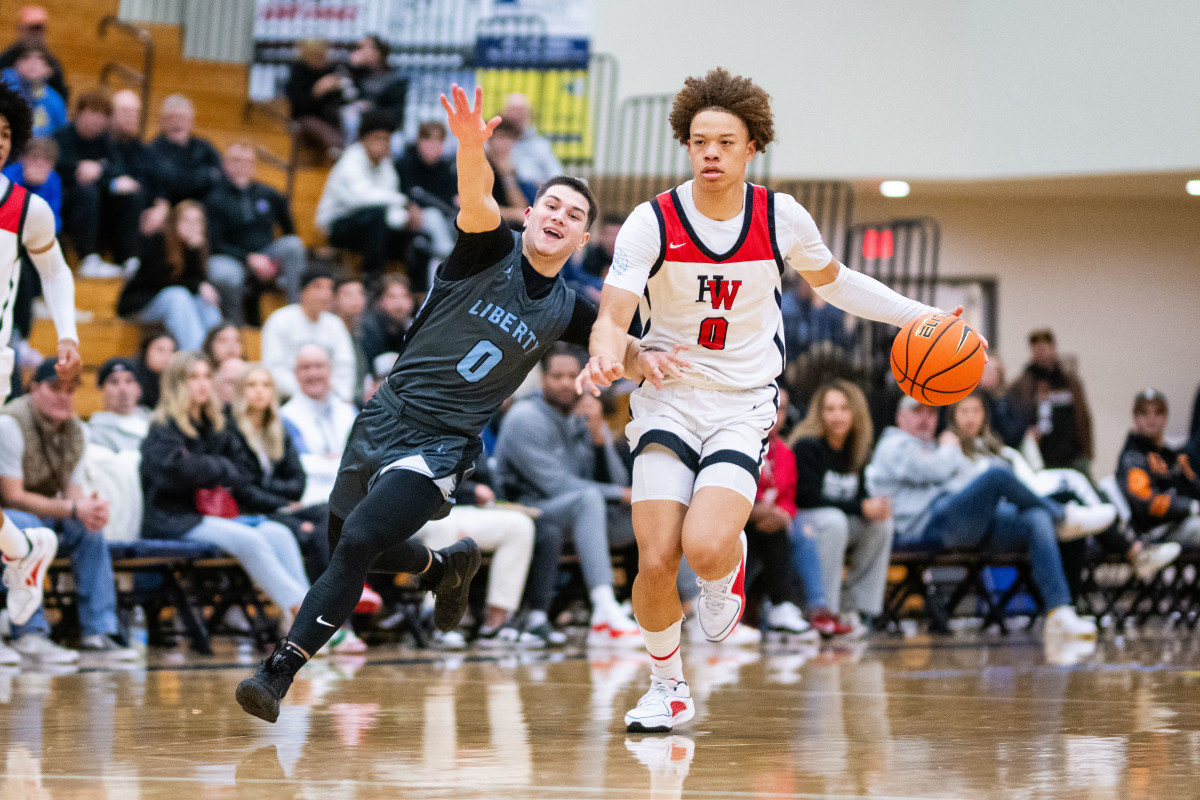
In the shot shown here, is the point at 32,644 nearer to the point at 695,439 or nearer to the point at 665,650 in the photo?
the point at 665,650

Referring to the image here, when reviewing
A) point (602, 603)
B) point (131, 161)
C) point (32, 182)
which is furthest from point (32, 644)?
point (131, 161)

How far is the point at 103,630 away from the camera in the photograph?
24.2 ft

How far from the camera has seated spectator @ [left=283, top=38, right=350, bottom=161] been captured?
1300 centimetres

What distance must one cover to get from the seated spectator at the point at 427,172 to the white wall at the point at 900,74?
427 cm

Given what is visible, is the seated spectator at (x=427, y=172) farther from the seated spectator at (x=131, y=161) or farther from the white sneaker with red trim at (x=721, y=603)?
the white sneaker with red trim at (x=721, y=603)

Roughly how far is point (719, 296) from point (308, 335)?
546 cm

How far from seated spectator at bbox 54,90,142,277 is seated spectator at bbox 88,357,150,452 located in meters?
2.13

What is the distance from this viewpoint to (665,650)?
4.79m

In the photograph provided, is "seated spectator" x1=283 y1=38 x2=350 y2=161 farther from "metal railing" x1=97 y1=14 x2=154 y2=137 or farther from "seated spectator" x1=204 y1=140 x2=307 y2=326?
"seated spectator" x1=204 y1=140 x2=307 y2=326

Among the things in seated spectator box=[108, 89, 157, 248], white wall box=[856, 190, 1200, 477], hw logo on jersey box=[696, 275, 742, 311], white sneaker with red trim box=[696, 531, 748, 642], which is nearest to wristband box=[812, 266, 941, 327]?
hw logo on jersey box=[696, 275, 742, 311]

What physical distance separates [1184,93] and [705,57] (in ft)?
15.6

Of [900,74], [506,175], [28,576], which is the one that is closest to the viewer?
[28,576]

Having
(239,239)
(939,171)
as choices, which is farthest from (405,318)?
(939,171)

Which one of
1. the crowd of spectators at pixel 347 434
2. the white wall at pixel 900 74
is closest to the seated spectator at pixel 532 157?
the crowd of spectators at pixel 347 434
